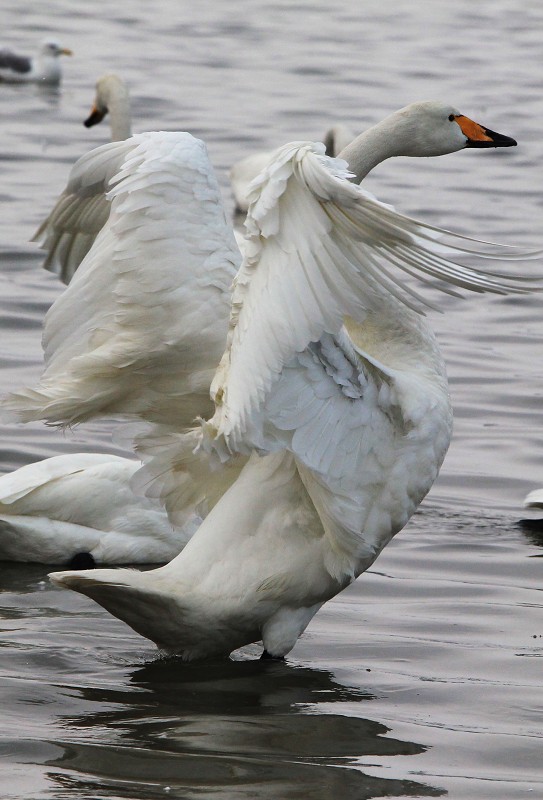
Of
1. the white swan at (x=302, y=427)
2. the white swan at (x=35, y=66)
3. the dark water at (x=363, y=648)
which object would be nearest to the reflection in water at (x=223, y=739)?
the dark water at (x=363, y=648)

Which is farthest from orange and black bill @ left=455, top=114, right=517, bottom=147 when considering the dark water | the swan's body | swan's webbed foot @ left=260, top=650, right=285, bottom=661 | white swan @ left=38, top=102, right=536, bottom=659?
swan's webbed foot @ left=260, top=650, right=285, bottom=661

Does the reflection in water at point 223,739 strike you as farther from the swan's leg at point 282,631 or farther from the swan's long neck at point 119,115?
the swan's long neck at point 119,115

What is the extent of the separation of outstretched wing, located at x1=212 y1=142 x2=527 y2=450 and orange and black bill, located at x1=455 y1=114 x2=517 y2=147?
2.30 meters

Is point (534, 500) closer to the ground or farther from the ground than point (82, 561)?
farther from the ground

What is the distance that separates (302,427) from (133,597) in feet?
2.48

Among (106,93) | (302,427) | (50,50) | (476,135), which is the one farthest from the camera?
(50,50)

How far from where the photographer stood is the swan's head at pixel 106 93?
39.5ft

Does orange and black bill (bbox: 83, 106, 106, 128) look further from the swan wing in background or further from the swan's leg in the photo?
the swan's leg

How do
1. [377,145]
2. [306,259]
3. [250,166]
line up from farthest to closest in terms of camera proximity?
[250,166] → [377,145] → [306,259]

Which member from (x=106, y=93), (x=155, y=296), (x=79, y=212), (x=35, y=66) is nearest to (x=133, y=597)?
(x=155, y=296)

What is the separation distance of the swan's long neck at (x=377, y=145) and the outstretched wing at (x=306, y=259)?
60.4 inches

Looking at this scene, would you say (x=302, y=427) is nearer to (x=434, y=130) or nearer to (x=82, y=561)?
(x=434, y=130)

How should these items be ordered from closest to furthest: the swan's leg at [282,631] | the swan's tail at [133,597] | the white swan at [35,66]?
1. the swan's tail at [133,597]
2. the swan's leg at [282,631]
3. the white swan at [35,66]

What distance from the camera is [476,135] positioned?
7.16 metres
